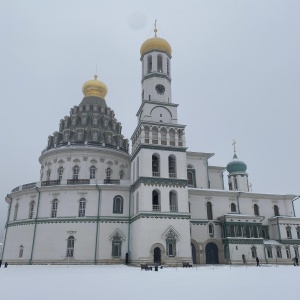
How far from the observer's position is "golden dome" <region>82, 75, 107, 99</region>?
54719 mm

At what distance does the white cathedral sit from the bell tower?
0.38 feet

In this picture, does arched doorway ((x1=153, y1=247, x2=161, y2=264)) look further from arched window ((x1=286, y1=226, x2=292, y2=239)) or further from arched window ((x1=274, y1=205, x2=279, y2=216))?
arched window ((x1=274, y1=205, x2=279, y2=216))

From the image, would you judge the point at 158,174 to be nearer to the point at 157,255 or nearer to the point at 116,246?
the point at 157,255

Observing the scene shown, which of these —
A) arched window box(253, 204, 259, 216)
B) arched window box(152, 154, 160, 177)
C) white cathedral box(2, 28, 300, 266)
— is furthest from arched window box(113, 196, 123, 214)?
arched window box(253, 204, 259, 216)

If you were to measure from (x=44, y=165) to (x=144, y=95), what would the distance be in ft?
68.5

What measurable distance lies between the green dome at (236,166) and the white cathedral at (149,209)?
25.1ft

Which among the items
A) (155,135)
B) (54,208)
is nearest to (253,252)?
Result: (155,135)

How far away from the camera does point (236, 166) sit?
51094 millimetres

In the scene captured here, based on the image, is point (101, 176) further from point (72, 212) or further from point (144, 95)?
point (144, 95)

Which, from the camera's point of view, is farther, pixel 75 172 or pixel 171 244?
pixel 75 172

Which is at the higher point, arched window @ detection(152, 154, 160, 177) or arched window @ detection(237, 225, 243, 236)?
arched window @ detection(152, 154, 160, 177)

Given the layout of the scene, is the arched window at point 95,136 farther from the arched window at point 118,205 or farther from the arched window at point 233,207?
the arched window at point 233,207

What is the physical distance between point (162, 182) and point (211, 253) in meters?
12.8

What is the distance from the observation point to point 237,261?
36.7 meters
